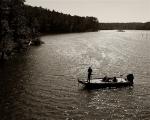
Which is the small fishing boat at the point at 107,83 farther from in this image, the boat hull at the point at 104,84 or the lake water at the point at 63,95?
the lake water at the point at 63,95

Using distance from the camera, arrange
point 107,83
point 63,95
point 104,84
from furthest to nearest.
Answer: point 107,83, point 104,84, point 63,95

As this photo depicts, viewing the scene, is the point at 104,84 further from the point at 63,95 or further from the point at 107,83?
the point at 63,95

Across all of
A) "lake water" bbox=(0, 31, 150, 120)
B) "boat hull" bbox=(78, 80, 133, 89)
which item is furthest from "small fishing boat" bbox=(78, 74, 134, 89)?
"lake water" bbox=(0, 31, 150, 120)

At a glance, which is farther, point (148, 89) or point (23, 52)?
point (23, 52)

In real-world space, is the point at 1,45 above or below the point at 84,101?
above

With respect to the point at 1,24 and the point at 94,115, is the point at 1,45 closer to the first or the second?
the point at 1,24

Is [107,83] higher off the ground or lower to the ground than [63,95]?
higher

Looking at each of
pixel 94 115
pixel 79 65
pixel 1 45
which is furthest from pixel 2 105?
pixel 79 65

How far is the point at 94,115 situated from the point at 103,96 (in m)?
10.8

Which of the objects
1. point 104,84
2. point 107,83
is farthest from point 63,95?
point 107,83

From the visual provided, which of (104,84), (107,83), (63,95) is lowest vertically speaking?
(63,95)

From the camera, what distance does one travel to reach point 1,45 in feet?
279

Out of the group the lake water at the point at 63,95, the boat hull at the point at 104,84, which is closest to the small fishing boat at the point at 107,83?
the boat hull at the point at 104,84

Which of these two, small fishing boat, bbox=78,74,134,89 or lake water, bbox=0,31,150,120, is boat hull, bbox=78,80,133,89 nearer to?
small fishing boat, bbox=78,74,134,89
